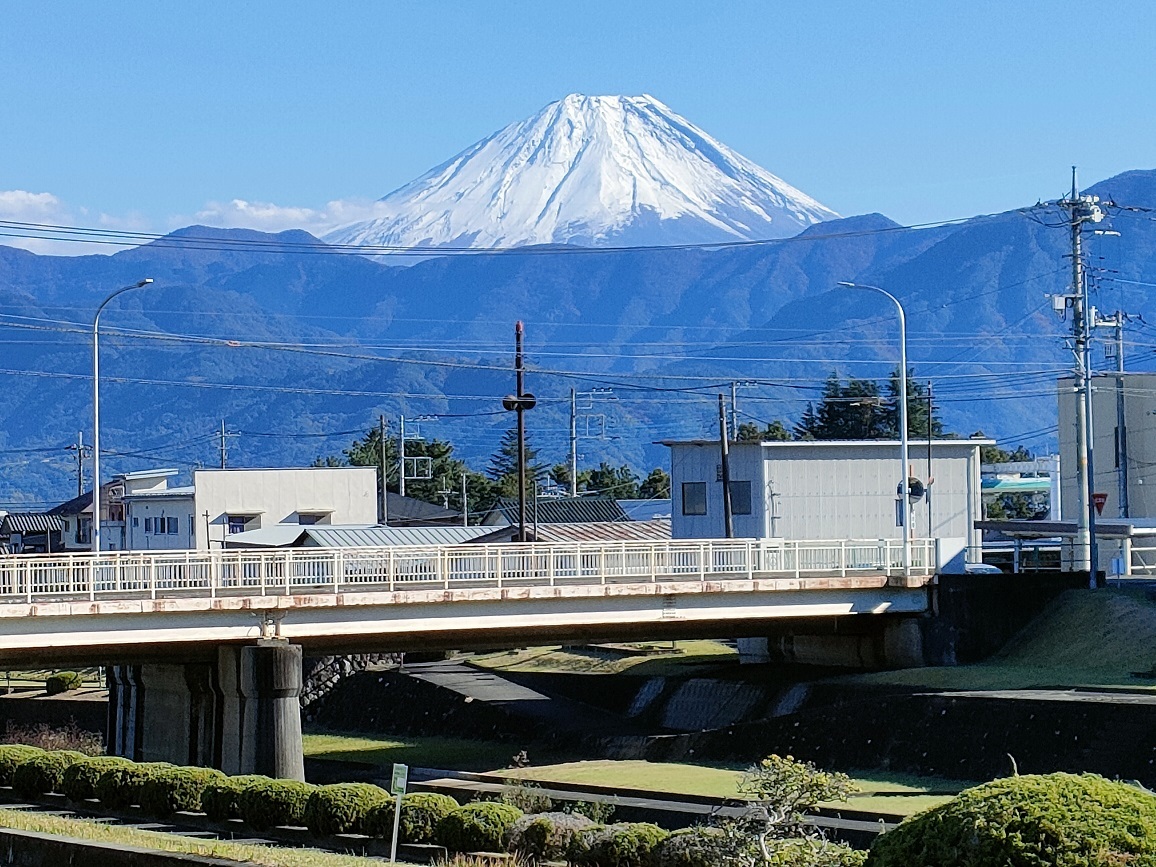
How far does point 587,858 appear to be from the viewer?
993 inches

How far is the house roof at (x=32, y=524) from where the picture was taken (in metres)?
125

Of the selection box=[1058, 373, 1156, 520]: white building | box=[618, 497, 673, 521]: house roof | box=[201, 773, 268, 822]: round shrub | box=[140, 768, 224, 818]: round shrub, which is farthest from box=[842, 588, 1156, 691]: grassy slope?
box=[618, 497, 673, 521]: house roof

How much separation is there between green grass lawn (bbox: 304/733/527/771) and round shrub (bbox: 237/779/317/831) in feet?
46.4

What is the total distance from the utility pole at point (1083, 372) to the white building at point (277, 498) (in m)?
52.8

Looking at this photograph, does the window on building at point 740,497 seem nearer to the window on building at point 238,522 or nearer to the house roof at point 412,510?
the window on building at point 238,522

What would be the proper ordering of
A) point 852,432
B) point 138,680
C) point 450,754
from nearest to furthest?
point 138,680, point 450,754, point 852,432

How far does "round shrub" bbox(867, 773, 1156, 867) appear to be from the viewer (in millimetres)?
13062

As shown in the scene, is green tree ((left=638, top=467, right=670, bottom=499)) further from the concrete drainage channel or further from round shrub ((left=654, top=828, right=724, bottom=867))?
round shrub ((left=654, top=828, right=724, bottom=867))

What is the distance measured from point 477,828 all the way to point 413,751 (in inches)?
952

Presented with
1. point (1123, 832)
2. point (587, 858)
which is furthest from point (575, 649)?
point (1123, 832)

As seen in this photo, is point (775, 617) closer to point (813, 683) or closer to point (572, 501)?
point (813, 683)

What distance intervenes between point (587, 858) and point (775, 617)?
860 inches

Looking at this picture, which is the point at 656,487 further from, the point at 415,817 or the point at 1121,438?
the point at 415,817

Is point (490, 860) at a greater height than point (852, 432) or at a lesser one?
lesser
